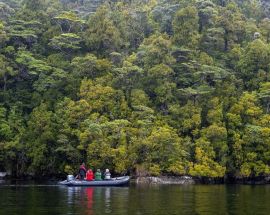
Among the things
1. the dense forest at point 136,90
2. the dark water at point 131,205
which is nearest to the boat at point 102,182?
the dense forest at point 136,90

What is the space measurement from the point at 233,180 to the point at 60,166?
1703cm

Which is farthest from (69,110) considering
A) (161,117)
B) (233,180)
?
(233,180)

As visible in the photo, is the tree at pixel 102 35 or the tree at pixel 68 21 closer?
the tree at pixel 102 35

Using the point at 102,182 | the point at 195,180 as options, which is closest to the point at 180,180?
the point at 195,180

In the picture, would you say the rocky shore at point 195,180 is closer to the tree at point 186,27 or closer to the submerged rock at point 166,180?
the submerged rock at point 166,180

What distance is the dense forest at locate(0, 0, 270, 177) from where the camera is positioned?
152ft

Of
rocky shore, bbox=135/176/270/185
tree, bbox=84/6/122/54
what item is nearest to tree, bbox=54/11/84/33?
tree, bbox=84/6/122/54

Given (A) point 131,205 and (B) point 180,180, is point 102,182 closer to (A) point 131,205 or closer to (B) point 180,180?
(B) point 180,180

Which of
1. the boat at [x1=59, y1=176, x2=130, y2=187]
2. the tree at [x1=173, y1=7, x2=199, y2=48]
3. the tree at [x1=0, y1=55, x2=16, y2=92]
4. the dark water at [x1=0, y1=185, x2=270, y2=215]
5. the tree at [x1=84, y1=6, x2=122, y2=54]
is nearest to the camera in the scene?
the dark water at [x1=0, y1=185, x2=270, y2=215]

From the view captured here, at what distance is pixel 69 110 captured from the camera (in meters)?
48.6

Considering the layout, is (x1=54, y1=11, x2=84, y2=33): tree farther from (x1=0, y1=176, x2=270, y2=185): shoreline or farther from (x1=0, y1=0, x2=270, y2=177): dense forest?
(x1=0, y1=176, x2=270, y2=185): shoreline

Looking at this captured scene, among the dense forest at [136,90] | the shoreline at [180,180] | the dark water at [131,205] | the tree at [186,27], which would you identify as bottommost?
the dark water at [131,205]

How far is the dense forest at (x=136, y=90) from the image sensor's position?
46278 mm

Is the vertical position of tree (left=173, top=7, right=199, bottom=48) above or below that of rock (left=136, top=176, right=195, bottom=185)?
above
